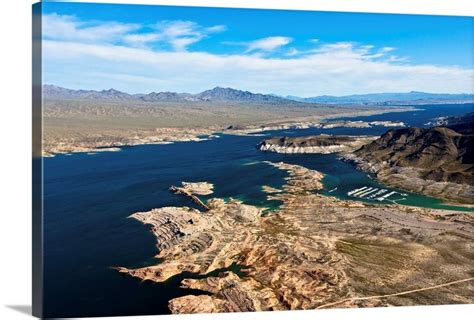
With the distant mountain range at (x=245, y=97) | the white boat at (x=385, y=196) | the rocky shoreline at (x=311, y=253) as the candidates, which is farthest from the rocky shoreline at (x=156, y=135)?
the white boat at (x=385, y=196)

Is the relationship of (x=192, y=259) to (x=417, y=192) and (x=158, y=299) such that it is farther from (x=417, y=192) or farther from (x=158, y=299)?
(x=417, y=192)

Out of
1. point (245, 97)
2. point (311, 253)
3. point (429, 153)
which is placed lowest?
point (311, 253)

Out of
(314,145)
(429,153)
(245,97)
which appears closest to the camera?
(429,153)

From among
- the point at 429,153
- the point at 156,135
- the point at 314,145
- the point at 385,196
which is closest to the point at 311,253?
the point at 385,196

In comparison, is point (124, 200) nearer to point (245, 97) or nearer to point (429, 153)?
point (429, 153)

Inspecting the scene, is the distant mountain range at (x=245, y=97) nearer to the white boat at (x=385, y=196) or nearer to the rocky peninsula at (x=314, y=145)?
the rocky peninsula at (x=314, y=145)

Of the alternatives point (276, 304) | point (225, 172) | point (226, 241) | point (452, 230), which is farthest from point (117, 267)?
point (225, 172)

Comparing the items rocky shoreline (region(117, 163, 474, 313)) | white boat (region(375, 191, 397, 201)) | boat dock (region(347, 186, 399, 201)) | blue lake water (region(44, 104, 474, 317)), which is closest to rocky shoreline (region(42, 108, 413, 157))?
blue lake water (region(44, 104, 474, 317))
